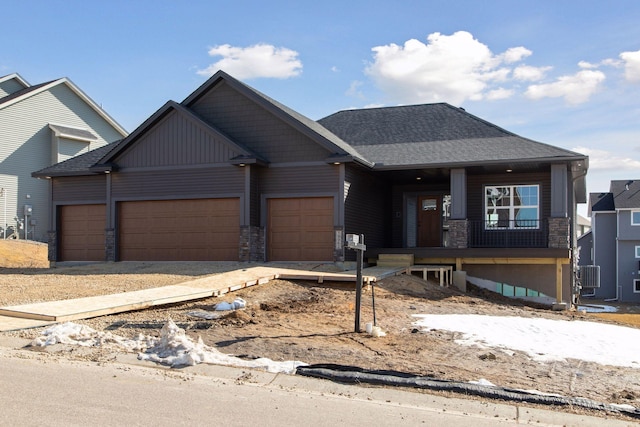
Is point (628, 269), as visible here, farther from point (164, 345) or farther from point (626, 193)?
point (164, 345)

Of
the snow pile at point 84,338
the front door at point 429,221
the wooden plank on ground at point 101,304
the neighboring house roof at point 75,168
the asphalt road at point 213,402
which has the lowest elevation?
the asphalt road at point 213,402

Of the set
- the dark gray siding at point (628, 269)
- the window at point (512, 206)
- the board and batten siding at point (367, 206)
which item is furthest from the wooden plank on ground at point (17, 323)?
the dark gray siding at point (628, 269)

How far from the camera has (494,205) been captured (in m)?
21.3

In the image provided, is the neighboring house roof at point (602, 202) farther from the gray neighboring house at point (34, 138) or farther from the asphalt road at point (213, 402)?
the asphalt road at point (213, 402)

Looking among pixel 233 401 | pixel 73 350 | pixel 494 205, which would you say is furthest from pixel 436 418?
pixel 494 205

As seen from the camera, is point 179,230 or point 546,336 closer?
point 546,336

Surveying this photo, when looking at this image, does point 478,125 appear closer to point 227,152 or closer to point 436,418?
point 227,152

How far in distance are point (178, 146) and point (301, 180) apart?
4.43m

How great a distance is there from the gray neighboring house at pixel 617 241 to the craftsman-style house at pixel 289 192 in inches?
920

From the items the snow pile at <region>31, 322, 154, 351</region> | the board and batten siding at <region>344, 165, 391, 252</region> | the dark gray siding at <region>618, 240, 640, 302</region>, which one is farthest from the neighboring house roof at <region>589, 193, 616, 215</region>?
the snow pile at <region>31, 322, 154, 351</region>

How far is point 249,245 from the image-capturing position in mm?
19453

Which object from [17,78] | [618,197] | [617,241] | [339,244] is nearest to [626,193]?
[618,197]

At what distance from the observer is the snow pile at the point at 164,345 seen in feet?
25.0

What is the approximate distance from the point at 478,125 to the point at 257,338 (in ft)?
52.9
